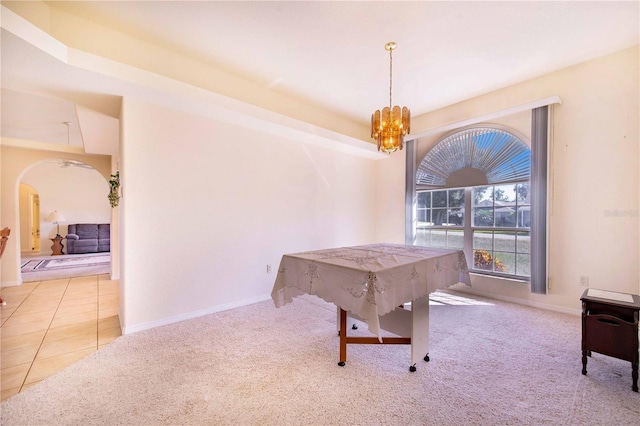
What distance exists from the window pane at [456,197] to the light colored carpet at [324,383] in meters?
2.09

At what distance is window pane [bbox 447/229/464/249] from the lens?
451 centimetres

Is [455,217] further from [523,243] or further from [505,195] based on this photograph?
[523,243]

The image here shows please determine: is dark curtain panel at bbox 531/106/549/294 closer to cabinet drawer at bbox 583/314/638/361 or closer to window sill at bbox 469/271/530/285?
window sill at bbox 469/271/530/285

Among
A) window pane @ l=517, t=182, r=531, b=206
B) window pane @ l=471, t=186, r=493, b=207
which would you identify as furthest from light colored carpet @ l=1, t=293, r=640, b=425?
window pane @ l=471, t=186, r=493, b=207

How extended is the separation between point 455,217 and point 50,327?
5.57 meters

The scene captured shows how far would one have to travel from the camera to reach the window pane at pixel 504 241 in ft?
13.0

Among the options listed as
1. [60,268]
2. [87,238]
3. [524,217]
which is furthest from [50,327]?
[87,238]

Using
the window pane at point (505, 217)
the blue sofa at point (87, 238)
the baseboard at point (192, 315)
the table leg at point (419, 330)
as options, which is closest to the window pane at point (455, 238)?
the window pane at point (505, 217)

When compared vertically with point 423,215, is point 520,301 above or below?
below

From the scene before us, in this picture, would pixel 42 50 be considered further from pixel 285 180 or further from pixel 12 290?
pixel 12 290

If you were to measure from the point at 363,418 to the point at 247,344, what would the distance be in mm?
1357

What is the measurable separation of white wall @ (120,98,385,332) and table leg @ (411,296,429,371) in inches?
94.4

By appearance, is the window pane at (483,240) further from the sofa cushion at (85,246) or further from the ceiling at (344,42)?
the sofa cushion at (85,246)

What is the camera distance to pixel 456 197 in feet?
15.0
